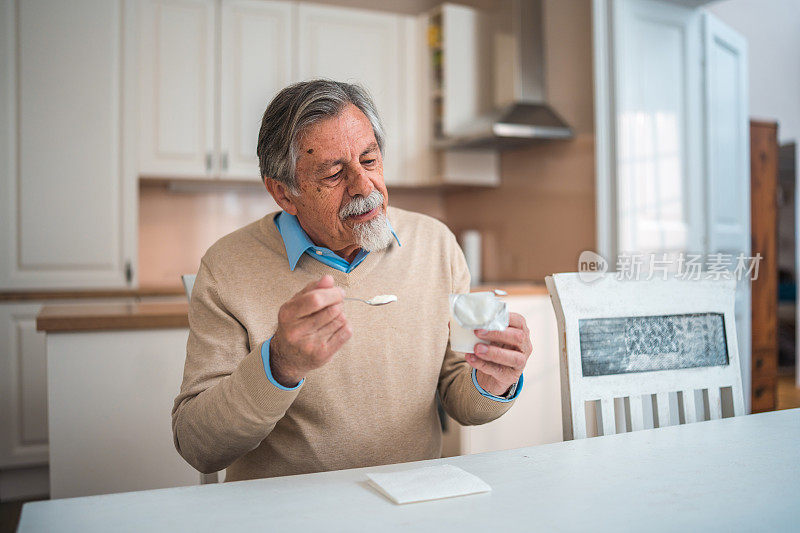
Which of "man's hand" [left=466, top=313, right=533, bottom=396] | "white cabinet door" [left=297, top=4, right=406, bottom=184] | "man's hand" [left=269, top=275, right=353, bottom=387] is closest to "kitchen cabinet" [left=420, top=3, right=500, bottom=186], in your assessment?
"white cabinet door" [left=297, top=4, right=406, bottom=184]

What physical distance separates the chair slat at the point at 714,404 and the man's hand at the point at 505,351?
1.60 feet

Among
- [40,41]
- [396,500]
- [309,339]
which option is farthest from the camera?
[40,41]

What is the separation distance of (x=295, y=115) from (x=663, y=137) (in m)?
2.18

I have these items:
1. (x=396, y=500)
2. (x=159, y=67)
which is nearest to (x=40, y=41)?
(x=159, y=67)

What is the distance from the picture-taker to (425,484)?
771mm

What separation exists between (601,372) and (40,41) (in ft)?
10.2

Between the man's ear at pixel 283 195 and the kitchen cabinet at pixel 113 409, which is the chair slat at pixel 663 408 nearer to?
the man's ear at pixel 283 195

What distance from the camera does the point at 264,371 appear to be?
915mm

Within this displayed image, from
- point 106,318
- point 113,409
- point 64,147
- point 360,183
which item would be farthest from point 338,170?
point 64,147

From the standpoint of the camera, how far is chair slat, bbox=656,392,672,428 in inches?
46.9

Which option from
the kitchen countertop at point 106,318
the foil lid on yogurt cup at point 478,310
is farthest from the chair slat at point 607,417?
the kitchen countertop at point 106,318

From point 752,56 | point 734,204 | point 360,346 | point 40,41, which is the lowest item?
point 360,346

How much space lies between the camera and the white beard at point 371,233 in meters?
1.19

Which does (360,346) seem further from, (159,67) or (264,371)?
(159,67)
